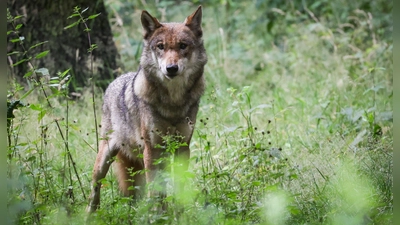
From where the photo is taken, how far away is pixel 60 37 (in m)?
7.80

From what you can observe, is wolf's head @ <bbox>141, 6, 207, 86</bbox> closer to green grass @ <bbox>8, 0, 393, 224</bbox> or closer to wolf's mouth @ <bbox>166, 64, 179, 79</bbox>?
wolf's mouth @ <bbox>166, 64, 179, 79</bbox>

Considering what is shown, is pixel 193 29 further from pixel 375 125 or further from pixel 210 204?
pixel 375 125

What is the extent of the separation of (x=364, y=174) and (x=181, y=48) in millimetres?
1836

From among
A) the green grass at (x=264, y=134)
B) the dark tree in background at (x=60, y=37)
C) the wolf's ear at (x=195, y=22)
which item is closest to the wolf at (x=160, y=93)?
the wolf's ear at (x=195, y=22)

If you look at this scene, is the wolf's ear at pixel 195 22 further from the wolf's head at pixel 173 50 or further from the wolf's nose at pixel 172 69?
the wolf's nose at pixel 172 69

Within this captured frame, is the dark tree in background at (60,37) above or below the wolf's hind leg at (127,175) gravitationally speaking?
above

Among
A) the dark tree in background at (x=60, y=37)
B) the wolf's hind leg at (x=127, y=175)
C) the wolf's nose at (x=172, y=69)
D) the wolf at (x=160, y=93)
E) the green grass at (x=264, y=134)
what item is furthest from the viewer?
the dark tree in background at (x=60, y=37)

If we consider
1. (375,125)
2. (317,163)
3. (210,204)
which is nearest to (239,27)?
(375,125)

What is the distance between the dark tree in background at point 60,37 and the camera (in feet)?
25.1

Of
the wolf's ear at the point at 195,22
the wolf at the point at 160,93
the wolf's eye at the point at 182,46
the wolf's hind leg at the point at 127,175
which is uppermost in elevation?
the wolf's ear at the point at 195,22

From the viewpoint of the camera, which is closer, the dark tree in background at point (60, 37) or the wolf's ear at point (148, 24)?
the wolf's ear at point (148, 24)

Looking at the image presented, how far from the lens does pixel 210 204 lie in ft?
12.1

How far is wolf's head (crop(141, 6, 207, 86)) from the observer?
15.6ft

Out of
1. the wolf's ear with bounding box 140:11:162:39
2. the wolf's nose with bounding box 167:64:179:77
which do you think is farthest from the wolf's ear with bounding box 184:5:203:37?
the wolf's nose with bounding box 167:64:179:77
